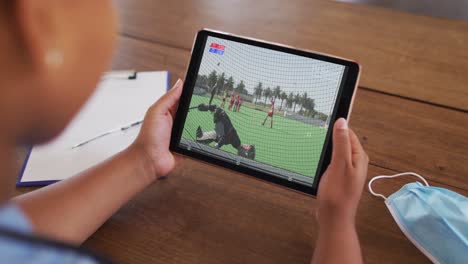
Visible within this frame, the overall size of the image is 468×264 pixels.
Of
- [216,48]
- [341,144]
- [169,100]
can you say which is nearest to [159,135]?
[169,100]

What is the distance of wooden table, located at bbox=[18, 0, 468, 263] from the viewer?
0.58m

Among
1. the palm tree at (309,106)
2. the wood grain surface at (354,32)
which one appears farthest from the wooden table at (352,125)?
the palm tree at (309,106)

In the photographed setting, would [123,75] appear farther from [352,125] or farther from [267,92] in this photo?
[352,125]

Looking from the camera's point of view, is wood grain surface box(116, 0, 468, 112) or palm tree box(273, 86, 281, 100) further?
wood grain surface box(116, 0, 468, 112)

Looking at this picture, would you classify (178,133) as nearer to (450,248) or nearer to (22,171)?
(22,171)

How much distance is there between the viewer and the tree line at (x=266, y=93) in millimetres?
613

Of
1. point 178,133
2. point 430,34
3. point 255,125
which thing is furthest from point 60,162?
point 430,34

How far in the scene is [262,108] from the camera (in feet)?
2.08

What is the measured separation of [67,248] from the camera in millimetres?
355

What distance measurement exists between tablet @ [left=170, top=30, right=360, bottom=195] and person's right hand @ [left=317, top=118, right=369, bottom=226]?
2cm

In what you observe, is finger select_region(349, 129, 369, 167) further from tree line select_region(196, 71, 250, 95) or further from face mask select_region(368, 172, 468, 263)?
tree line select_region(196, 71, 250, 95)

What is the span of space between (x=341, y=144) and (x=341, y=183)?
56 millimetres

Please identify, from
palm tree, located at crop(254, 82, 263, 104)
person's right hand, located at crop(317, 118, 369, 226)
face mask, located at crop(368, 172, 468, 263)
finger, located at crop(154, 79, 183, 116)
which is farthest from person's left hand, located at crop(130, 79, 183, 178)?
face mask, located at crop(368, 172, 468, 263)

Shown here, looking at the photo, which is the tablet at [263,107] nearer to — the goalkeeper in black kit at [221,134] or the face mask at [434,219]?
the goalkeeper in black kit at [221,134]
